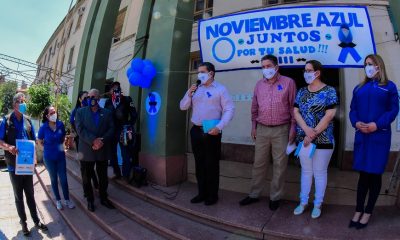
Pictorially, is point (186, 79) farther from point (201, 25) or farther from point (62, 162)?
point (62, 162)

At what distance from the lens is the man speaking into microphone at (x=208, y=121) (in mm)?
4004

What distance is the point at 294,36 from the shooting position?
4.09 m

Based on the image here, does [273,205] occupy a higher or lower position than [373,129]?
lower

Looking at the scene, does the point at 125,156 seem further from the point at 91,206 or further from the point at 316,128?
the point at 316,128

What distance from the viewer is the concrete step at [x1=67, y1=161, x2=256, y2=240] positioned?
11.3 ft

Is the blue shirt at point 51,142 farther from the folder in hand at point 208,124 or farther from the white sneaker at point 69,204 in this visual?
the folder in hand at point 208,124

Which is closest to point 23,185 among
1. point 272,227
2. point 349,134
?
point 272,227

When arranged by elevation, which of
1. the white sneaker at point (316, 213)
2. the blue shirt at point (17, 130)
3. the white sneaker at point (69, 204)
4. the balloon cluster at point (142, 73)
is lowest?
the white sneaker at point (69, 204)

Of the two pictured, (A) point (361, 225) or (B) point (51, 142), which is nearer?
(A) point (361, 225)

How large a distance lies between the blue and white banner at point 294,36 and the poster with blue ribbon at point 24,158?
3.13m

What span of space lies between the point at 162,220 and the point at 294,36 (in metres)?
3.16

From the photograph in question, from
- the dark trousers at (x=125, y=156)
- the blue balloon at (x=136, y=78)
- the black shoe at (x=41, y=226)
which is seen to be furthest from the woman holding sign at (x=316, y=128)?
the black shoe at (x=41, y=226)

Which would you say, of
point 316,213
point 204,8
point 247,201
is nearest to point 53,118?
point 247,201

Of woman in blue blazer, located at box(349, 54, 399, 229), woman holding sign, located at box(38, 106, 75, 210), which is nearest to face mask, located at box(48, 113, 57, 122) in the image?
woman holding sign, located at box(38, 106, 75, 210)
